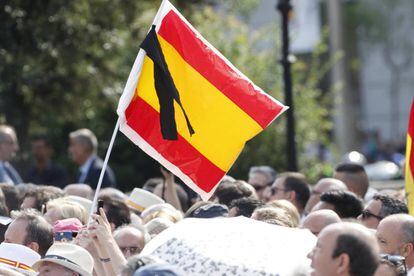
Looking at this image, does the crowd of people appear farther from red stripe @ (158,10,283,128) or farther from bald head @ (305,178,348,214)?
red stripe @ (158,10,283,128)

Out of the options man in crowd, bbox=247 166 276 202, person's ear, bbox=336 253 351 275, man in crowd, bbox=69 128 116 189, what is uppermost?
man in crowd, bbox=69 128 116 189

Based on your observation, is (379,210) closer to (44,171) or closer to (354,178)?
(354,178)

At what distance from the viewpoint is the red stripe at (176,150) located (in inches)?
295

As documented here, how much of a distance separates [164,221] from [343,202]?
1.63m

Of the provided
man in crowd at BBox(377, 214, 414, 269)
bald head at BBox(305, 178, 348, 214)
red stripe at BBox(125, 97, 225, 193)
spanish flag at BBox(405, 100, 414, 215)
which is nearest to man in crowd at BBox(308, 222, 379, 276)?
man in crowd at BBox(377, 214, 414, 269)

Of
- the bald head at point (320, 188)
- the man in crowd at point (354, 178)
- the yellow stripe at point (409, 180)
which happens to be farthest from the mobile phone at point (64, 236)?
the man in crowd at point (354, 178)

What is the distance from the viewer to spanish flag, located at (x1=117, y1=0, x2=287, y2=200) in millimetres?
7480

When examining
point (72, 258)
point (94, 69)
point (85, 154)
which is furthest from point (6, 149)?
point (72, 258)

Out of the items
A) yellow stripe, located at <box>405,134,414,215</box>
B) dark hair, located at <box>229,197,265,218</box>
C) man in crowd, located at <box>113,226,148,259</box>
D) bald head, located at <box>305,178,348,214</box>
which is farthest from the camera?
bald head, located at <box>305,178,348,214</box>

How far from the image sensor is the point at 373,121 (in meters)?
51.7

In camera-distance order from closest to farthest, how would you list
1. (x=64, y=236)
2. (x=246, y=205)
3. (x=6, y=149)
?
(x=64, y=236)
(x=246, y=205)
(x=6, y=149)

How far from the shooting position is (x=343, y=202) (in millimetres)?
9094

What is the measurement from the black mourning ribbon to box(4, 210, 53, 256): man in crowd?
105 cm

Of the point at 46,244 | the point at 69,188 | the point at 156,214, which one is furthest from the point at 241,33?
the point at 46,244
